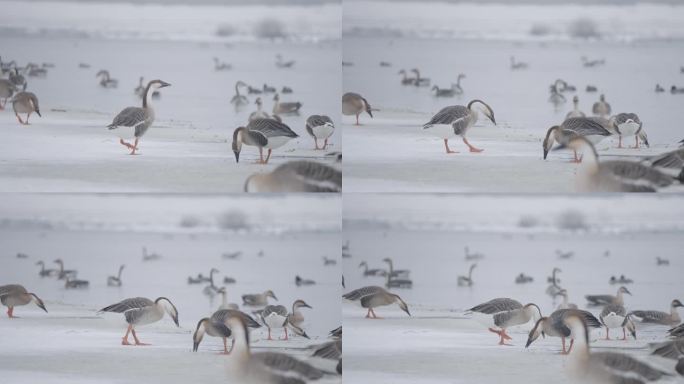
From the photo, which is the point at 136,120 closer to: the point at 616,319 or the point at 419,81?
the point at 419,81

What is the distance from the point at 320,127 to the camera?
4.57 meters

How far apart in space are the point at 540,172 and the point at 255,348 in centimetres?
137

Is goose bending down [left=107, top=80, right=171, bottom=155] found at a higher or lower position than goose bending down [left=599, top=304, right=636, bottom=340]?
higher

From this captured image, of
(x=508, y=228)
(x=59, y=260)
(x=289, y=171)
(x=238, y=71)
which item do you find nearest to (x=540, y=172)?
(x=508, y=228)

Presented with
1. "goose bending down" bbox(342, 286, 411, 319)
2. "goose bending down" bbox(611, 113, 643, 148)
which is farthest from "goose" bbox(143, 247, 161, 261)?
"goose bending down" bbox(611, 113, 643, 148)

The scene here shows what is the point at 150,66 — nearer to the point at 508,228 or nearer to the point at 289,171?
the point at 289,171

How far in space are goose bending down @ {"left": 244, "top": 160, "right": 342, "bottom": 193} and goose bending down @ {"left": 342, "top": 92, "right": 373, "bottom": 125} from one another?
24 centimetres

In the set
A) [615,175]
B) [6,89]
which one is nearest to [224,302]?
[6,89]

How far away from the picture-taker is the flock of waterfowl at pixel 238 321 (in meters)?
4.52

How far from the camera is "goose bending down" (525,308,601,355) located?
4523 millimetres

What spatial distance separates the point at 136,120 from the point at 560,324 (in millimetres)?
1917

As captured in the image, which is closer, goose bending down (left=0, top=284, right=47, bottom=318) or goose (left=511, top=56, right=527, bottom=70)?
goose bending down (left=0, top=284, right=47, bottom=318)

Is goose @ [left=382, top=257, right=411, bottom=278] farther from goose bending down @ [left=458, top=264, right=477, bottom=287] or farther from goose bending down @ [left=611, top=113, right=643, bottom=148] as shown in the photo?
goose bending down @ [left=611, top=113, right=643, bottom=148]

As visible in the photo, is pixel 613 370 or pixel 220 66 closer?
pixel 613 370
